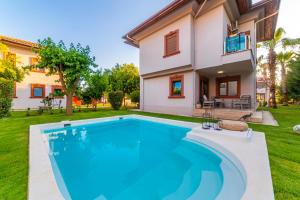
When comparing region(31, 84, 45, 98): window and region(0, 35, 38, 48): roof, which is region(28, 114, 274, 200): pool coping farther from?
region(0, 35, 38, 48): roof

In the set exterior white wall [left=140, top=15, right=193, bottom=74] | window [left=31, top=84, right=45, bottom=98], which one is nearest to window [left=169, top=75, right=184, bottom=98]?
exterior white wall [left=140, top=15, right=193, bottom=74]

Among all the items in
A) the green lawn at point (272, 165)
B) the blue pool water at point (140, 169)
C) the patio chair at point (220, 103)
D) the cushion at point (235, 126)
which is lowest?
the blue pool water at point (140, 169)

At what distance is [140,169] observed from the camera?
3.83 m

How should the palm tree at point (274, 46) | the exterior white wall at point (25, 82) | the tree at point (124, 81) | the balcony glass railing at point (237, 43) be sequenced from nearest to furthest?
the balcony glass railing at point (237, 43) < the exterior white wall at point (25, 82) < the palm tree at point (274, 46) < the tree at point (124, 81)

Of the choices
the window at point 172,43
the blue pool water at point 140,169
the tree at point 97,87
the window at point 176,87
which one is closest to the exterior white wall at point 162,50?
the window at point 172,43

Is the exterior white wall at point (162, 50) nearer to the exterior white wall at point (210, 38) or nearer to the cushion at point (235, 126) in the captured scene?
the exterior white wall at point (210, 38)

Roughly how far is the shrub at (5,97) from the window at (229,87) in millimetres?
13069

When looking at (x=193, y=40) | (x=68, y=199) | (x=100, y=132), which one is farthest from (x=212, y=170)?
(x=193, y=40)

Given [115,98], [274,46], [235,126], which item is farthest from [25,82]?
[274,46]

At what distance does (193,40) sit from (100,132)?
8885 millimetres

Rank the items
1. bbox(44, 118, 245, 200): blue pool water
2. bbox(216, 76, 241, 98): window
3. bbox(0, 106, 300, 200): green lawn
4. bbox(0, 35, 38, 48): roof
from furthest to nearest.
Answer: bbox(0, 35, 38, 48): roof
bbox(216, 76, 241, 98): window
bbox(44, 118, 245, 200): blue pool water
bbox(0, 106, 300, 200): green lawn

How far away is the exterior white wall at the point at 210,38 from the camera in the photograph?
9.05 metres

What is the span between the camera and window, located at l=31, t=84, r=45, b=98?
1561 centimetres

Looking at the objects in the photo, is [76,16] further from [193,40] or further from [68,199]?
[68,199]
